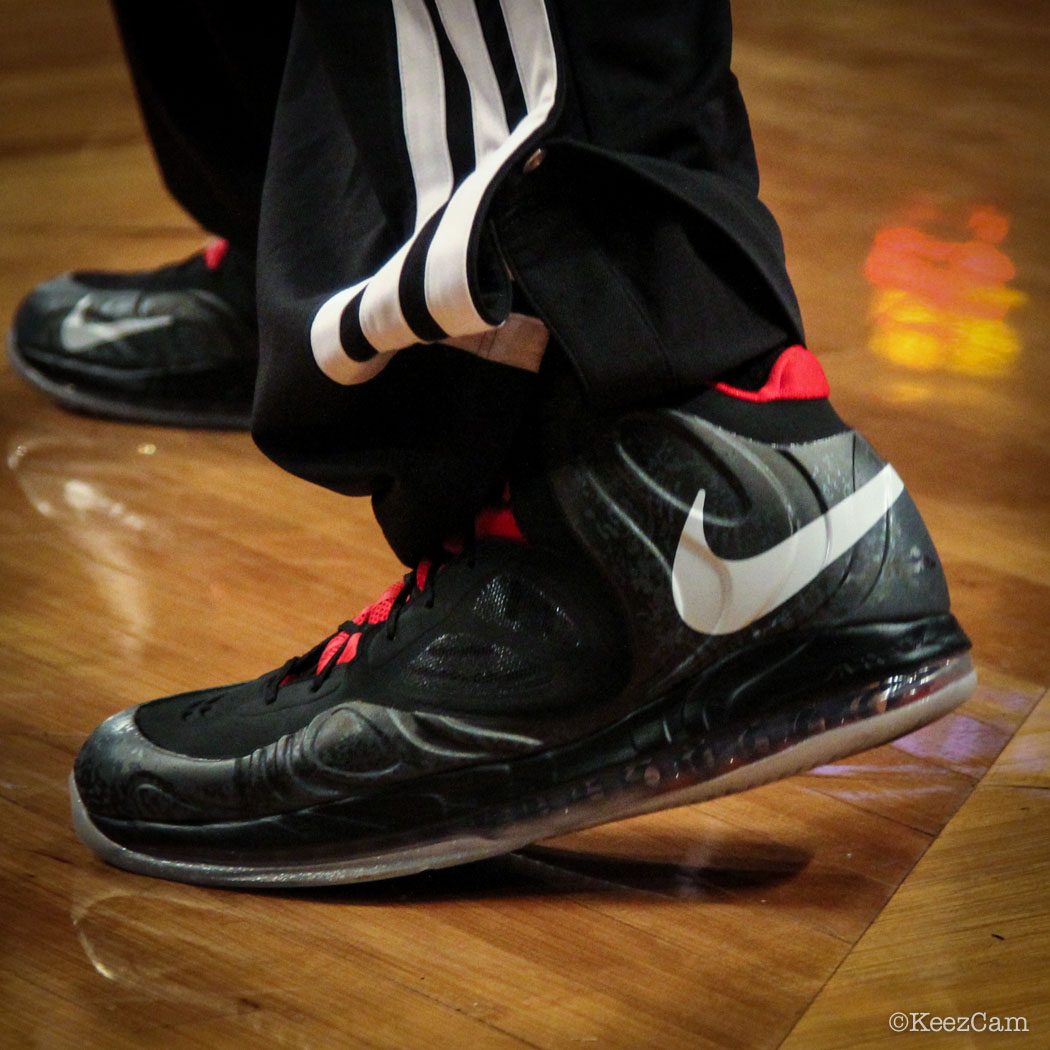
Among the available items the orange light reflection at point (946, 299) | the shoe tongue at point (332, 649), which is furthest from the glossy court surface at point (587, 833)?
the shoe tongue at point (332, 649)

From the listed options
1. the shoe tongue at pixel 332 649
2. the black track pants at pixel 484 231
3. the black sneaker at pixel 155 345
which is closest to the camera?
the black track pants at pixel 484 231

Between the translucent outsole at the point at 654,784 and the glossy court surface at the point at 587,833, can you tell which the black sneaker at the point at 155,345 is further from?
the translucent outsole at the point at 654,784

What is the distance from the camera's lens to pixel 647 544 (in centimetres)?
54

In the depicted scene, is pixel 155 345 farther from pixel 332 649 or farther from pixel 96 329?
pixel 332 649

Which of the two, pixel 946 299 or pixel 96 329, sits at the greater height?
pixel 96 329

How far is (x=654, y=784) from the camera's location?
0.55 meters

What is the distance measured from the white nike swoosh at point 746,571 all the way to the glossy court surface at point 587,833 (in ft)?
0.43

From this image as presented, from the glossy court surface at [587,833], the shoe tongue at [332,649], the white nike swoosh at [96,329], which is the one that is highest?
the shoe tongue at [332,649]

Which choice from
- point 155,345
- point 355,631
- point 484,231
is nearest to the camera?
point 484,231

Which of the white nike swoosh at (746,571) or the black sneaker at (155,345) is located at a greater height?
the white nike swoosh at (746,571)

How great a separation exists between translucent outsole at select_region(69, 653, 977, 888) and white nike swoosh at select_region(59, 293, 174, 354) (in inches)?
23.8

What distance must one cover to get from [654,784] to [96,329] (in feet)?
2.39

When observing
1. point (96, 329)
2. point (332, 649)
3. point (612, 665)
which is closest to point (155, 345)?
point (96, 329)

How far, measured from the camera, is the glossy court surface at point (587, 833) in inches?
20.1
